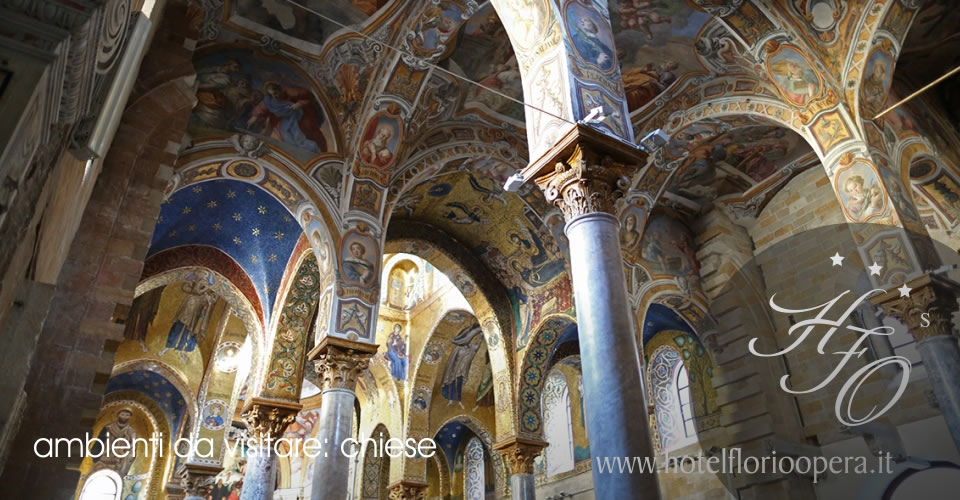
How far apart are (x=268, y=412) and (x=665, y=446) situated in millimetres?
7132

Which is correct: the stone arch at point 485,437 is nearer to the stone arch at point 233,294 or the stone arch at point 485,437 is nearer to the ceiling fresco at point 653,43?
the stone arch at point 233,294

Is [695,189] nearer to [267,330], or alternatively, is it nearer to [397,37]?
[397,37]

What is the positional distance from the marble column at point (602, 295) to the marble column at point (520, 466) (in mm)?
6457

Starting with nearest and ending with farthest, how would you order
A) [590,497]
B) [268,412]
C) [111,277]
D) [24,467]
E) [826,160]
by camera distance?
[24,467] → [111,277] → [826,160] → [268,412] → [590,497]

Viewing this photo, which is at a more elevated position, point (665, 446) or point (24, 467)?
point (665, 446)

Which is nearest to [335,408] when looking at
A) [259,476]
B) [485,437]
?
[259,476]

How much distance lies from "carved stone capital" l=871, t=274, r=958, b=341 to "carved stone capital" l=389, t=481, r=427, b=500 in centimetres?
909

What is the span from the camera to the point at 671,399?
11906 millimetres

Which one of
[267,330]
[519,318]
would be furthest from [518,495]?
[267,330]

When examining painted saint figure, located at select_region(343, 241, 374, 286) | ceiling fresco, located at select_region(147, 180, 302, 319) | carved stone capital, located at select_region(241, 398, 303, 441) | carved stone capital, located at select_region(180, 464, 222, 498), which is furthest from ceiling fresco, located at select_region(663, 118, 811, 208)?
carved stone capital, located at select_region(180, 464, 222, 498)

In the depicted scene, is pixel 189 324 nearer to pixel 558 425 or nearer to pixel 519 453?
pixel 519 453

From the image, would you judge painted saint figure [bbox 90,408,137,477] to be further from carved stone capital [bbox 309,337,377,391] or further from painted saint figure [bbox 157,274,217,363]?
carved stone capital [bbox 309,337,377,391]

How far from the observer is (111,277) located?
3453mm

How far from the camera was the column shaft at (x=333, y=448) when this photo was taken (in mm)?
6336
